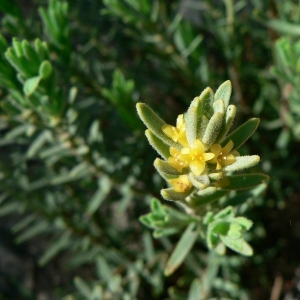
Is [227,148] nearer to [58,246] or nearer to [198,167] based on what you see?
[198,167]

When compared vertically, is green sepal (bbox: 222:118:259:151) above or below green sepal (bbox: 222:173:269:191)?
above

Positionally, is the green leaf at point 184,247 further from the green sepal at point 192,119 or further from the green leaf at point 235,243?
the green sepal at point 192,119

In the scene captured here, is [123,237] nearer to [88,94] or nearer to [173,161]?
[88,94]

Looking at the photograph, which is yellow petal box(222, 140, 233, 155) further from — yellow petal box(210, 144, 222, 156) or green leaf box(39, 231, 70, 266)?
green leaf box(39, 231, 70, 266)

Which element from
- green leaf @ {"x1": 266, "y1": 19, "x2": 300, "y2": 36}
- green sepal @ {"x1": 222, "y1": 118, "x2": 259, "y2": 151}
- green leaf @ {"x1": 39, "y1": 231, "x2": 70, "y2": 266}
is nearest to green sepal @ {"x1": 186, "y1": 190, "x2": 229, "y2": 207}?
green sepal @ {"x1": 222, "y1": 118, "x2": 259, "y2": 151}

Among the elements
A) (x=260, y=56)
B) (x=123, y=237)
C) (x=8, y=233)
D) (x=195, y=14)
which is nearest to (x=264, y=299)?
(x=123, y=237)

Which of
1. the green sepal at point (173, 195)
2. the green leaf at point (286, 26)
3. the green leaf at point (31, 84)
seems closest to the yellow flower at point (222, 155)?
the green sepal at point (173, 195)

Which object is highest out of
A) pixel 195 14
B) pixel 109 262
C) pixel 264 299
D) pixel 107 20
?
pixel 107 20
